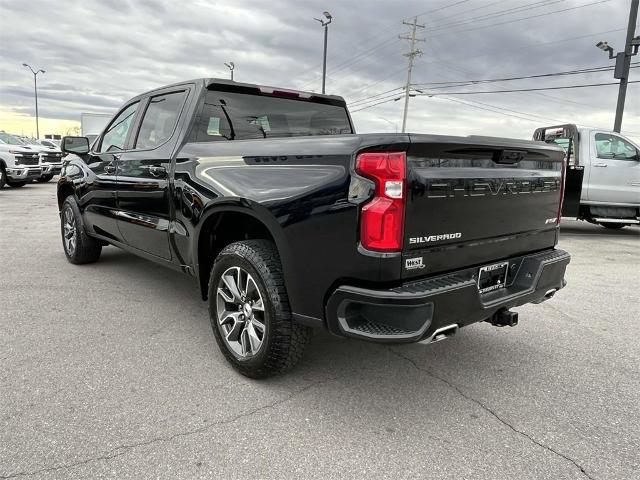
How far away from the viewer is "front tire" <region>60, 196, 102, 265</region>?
18.5 ft

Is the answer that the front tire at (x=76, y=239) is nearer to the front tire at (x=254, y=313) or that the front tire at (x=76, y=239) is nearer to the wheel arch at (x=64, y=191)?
the wheel arch at (x=64, y=191)

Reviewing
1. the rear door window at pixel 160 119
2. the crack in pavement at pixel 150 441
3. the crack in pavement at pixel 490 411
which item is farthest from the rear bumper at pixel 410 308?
the rear door window at pixel 160 119

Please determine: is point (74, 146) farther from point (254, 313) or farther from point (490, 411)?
point (490, 411)

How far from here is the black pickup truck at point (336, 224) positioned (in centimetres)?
234

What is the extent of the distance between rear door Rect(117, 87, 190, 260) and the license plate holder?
2.33 m

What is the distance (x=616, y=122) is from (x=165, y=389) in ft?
51.1

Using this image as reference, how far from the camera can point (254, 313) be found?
9.87 feet

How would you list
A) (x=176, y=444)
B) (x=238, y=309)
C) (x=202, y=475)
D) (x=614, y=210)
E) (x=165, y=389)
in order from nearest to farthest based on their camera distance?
(x=202, y=475) → (x=176, y=444) → (x=165, y=389) → (x=238, y=309) → (x=614, y=210)

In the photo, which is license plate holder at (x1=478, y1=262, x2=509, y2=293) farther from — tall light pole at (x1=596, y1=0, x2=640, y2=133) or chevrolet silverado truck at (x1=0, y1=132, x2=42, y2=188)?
chevrolet silverado truck at (x1=0, y1=132, x2=42, y2=188)

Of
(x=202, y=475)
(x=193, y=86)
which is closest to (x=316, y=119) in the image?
(x=193, y=86)

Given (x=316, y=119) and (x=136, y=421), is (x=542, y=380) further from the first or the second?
(x=316, y=119)

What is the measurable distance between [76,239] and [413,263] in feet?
15.2

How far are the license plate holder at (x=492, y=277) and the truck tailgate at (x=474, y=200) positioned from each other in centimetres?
5

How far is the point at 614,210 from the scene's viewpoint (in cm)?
967
